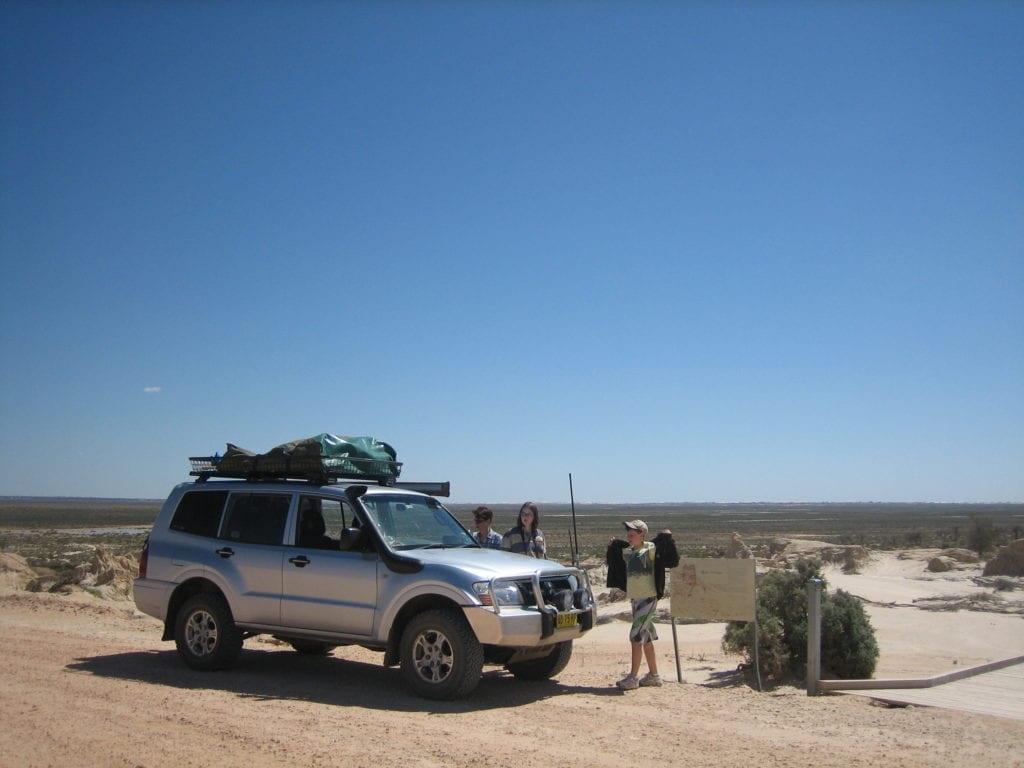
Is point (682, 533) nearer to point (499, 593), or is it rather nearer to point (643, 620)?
point (643, 620)

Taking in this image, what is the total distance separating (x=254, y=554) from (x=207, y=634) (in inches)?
41.8

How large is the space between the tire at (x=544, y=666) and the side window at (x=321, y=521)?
92.7 inches

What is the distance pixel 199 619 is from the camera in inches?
397

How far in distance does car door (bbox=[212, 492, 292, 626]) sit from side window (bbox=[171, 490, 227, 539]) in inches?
5.5

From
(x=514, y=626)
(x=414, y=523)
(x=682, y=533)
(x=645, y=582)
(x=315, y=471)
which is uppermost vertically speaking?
(x=315, y=471)

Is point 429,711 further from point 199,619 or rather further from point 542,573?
point 199,619

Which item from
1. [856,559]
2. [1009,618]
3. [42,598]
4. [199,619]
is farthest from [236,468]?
[856,559]

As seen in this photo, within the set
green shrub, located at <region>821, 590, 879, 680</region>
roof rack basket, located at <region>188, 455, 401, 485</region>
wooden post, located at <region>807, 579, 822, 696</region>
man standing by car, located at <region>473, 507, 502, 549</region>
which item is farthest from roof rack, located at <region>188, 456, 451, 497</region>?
green shrub, located at <region>821, 590, 879, 680</region>

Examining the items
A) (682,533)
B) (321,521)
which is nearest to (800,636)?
(321,521)

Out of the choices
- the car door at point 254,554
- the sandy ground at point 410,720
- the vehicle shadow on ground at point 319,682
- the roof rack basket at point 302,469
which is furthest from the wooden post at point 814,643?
the car door at point 254,554

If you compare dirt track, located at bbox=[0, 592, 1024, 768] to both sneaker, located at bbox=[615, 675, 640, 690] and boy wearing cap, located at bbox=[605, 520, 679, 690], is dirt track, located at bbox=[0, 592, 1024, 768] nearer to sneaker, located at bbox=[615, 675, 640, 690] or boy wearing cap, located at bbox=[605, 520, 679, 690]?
sneaker, located at bbox=[615, 675, 640, 690]

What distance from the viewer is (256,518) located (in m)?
10.1

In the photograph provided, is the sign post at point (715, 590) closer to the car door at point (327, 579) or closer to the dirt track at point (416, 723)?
the dirt track at point (416, 723)

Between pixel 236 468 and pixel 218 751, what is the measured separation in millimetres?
4463
